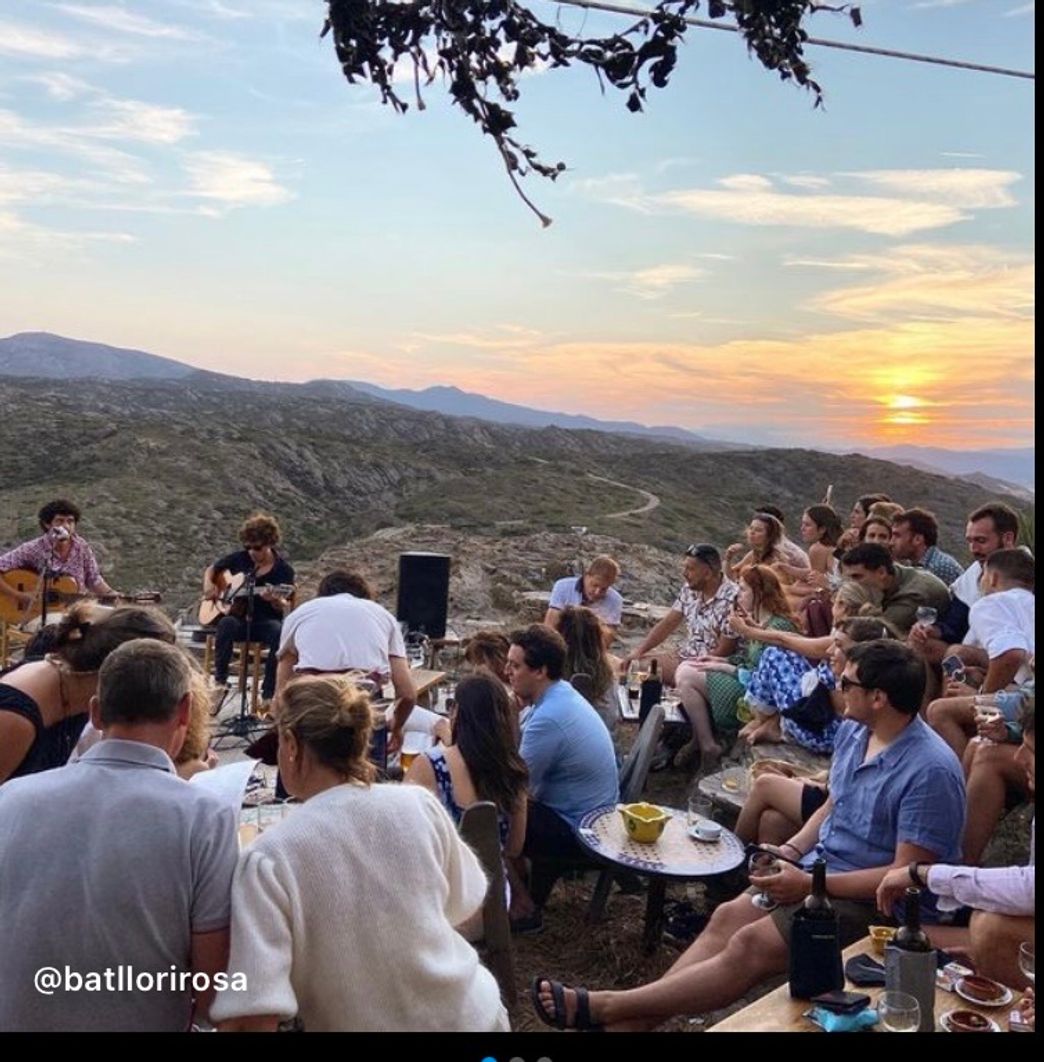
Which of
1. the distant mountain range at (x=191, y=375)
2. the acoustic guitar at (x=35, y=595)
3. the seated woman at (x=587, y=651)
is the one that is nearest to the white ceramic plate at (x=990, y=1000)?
the seated woman at (x=587, y=651)

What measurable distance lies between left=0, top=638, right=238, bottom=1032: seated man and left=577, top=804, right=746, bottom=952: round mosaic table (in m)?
1.84

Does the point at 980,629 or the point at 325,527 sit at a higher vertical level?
the point at 980,629

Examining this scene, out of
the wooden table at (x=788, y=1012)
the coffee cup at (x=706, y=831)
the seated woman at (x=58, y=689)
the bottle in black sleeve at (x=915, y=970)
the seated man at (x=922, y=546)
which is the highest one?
the seated man at (x=922, y=546)

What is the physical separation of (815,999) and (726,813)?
2396mm

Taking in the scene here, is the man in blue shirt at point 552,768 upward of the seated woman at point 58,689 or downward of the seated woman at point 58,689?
downward

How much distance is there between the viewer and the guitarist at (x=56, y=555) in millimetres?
7160

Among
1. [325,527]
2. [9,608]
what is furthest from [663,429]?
[9,608]

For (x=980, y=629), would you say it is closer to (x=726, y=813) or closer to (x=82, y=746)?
(x=726, y=813)

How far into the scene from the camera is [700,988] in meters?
2.95

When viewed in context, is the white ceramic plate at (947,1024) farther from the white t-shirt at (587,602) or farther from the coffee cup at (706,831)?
the white t-shirt at (587,602)

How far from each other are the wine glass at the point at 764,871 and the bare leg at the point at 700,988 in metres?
0.09

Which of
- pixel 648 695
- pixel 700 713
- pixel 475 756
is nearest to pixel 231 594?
pixel 648 695

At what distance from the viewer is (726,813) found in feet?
14.9

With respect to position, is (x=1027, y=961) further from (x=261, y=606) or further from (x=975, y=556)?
(x=261, y=606)
